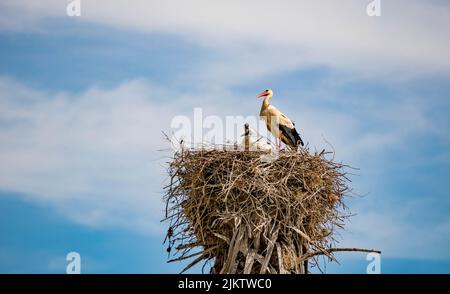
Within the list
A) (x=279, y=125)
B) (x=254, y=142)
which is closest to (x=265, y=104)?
(x=279, y=125)

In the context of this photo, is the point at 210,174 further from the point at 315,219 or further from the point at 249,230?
the point at 315,219

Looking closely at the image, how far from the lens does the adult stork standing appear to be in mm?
16141

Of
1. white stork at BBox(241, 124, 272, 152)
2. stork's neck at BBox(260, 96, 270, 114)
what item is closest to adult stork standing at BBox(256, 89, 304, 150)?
stork's neck at BBox(260, 96, 270, 114)

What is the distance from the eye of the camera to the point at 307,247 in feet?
46.6

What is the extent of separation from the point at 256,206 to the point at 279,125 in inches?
129

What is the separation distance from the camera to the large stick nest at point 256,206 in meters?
13.5

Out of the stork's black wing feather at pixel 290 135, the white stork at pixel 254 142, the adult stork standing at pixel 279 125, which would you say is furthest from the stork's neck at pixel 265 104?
the white stork at pixel 254 142

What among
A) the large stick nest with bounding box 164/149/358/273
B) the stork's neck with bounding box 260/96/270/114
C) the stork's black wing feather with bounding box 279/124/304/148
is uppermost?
the stork's neck with bounding box 260/96/270/114

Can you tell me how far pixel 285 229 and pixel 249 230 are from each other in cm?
67

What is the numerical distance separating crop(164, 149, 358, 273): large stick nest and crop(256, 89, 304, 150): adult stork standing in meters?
1.82

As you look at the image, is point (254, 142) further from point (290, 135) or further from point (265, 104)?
point (265, 104)

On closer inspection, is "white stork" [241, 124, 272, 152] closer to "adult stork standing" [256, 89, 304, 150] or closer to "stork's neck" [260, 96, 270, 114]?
"adult stork standing" [256, 89, 304, 150]

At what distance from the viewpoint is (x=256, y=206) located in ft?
44.3

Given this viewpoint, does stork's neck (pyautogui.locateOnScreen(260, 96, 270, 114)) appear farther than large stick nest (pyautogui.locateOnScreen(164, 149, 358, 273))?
Yes
